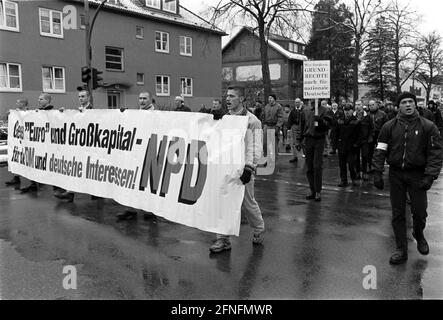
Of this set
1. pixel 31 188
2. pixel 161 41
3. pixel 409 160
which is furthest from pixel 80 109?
pixel 161 41

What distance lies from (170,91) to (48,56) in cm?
1092

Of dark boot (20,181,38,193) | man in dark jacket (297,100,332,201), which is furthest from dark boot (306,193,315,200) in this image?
dark boot (20,181,38,193)

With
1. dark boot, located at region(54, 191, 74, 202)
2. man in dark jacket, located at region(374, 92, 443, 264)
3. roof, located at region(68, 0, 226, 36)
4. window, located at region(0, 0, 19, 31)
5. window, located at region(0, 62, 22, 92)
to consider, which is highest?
roof, located at region(68, 0, 226, 36)

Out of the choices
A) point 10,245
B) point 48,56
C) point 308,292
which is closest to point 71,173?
point 10,245

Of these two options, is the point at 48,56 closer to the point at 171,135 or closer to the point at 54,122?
the point at 54,122

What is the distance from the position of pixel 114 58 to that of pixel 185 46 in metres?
7.76

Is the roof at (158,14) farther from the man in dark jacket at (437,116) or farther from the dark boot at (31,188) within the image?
the dark boot at (31,188)

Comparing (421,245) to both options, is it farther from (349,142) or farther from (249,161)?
(349,142)

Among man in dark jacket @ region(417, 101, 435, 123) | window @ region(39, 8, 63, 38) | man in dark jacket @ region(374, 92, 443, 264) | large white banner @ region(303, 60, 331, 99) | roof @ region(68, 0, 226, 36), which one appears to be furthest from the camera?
roof @ region(68, 0, 226, 36)

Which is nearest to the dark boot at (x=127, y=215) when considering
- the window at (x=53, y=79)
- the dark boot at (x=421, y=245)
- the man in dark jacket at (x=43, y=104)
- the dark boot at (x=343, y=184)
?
the man in dark jacket at (x=43, y=104)

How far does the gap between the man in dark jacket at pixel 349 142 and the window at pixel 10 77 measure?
21.1 m

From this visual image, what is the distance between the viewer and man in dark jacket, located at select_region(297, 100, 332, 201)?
8.30 metres

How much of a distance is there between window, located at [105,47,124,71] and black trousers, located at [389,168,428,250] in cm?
2875

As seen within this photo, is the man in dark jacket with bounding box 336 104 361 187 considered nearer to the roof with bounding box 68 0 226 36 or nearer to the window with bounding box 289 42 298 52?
the roof with bounding box 68 0 226 36
